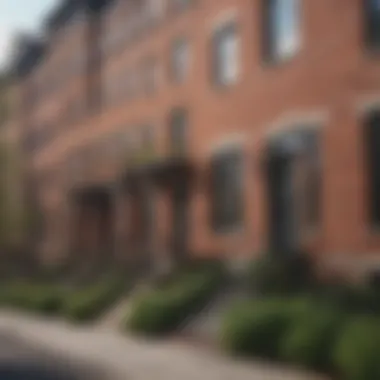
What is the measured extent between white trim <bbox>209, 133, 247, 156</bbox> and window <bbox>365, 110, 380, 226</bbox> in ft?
14.9

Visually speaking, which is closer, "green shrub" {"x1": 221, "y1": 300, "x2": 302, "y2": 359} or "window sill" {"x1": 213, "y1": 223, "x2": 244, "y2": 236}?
"green shrub" {"x1": 221, "y1": 300, "x2": 302, "y2": 359}

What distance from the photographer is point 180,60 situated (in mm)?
26172

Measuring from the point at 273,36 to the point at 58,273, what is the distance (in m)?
12.3

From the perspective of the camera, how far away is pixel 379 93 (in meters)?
17.4

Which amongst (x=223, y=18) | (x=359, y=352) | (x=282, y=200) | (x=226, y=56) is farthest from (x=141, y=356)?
(x=223, y=18)

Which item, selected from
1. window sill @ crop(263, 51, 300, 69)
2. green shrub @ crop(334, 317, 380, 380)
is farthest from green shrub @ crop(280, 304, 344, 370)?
window sill @ crop(263, 51, 300, 69)

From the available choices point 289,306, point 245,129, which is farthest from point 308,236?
point 289,306

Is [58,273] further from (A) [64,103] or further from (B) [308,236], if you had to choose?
(B) [308,236]

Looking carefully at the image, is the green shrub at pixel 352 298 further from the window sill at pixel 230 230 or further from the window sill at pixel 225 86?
the window sill at pixel 225 86

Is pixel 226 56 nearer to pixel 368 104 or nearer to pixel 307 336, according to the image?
pixel 368 104

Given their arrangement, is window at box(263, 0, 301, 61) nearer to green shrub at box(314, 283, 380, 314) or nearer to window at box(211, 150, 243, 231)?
window at box(211, 150, 243, 231)

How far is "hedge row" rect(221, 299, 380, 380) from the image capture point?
10.7 m

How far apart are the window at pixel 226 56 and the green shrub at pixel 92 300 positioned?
5.86 metres

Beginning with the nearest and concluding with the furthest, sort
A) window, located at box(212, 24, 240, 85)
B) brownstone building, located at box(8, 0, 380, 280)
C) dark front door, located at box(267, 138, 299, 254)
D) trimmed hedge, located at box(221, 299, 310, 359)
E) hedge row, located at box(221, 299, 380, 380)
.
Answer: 1. hedge row, located at box(221, 299, 380, 380)
2. trimmed hedge, located at box(221, 299, 310, 359)
3. brownstone building, located at box(8, 0, 380, 280)
4. dark front door, located at box(267, 138, 299, 254)
5. window, located at box(212, 24, 240, 85)
